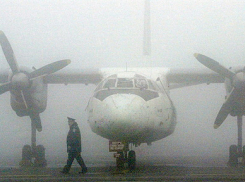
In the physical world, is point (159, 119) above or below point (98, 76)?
below

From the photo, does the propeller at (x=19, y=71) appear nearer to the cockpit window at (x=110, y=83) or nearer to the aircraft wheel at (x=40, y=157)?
the aircraft wheel at (x=40, y=157)

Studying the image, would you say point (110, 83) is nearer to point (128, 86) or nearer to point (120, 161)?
point (128, 86)

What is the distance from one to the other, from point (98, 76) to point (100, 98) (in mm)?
5298

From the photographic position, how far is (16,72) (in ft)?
57.9

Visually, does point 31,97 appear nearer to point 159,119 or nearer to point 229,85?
point 159,119

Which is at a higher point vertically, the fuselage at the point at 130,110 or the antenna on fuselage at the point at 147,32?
the antenna on fuselage at the point at 147,32

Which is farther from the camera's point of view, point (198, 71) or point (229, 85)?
point (198, 71)

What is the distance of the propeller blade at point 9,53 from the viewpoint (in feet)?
57.9

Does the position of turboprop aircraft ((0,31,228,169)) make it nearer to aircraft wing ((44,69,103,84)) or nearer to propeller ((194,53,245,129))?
aircraft wing ((44,69,103,84))

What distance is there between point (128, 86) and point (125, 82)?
9.0 inches

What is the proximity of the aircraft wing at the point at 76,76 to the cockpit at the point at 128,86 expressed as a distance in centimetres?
395

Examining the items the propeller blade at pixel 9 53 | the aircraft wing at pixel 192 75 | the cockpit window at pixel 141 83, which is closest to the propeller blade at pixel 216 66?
the aircraft wing at pixel 192 75

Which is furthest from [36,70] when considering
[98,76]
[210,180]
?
[210,180]

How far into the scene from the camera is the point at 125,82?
14.4 m
